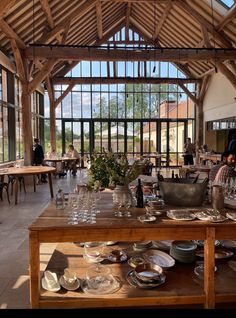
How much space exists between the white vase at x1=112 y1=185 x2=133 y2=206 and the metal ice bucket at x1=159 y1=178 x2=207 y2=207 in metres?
0.30

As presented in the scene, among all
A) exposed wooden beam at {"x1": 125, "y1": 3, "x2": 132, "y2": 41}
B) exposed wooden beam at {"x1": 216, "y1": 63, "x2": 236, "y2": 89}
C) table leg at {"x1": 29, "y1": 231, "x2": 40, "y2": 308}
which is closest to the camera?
table leg at {"x1": 29, "y1": 231, "x2": 40, "y2": 308}

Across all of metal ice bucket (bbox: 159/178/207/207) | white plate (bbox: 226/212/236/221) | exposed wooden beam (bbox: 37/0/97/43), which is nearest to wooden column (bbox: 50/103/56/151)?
exposed wooden beam (bbox: 37/0/97/43)

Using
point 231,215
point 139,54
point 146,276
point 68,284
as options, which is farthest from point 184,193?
point 139,54

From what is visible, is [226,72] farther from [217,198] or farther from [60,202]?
[60,202]

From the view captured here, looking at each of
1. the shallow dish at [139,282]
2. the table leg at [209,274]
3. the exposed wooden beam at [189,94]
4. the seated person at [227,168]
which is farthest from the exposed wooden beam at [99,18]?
the table leg at [209,274]

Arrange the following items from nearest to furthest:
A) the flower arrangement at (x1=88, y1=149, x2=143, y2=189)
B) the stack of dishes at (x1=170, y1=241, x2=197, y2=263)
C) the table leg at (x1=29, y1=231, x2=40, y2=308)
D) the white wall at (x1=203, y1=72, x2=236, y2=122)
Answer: the table leg at (x1=29, y1=231, x2=40, y2=308) < the flower arrangement at (x1=88, y1=149, x2=143, y2=189) < the stack of dishes at (x1=170, y1=241, x2=197, y2=263) < the white wall at (x1=203, y1=72, x2=236, y2=122)

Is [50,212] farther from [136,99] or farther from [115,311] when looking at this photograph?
[136,99]

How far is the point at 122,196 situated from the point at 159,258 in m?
0.73

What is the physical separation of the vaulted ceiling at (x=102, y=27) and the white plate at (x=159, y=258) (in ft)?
19.1

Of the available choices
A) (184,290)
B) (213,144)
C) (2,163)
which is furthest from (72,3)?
(184,290)

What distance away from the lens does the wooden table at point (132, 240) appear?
203cm

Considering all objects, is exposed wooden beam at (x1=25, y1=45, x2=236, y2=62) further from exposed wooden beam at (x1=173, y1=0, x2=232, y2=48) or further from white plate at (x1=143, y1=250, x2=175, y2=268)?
white plate at (x1=143, y1=250, x2=175, y2=268)

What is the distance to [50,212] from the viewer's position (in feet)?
7.83

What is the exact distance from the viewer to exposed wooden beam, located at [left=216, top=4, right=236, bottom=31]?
901cm
